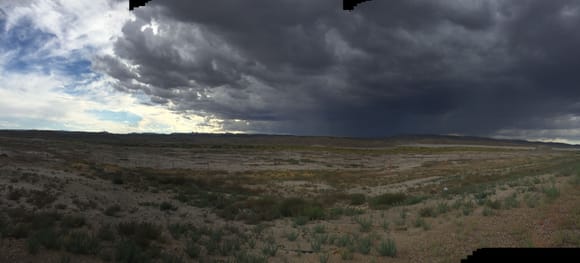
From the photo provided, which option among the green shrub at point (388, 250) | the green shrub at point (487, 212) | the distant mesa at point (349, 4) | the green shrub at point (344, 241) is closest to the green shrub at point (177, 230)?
the green shrub at point (344, 241)

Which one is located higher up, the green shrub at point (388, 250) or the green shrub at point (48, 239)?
the green shrub at point (48, 239)

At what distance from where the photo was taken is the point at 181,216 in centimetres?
1655

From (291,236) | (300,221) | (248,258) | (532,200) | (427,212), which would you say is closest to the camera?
(248,258)

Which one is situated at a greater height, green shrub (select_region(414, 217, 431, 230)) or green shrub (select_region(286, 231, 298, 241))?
green shrub (select_region(414, 217, 431, 230))

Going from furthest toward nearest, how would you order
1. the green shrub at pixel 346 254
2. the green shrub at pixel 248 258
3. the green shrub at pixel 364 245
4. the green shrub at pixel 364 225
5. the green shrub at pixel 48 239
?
the green shrub at pixel 364 225
the green shrub at pixel 364 245
the green shrub at pixel 346 254
the green shrub at pixel 248 258
the green shrub at pixel 48 239

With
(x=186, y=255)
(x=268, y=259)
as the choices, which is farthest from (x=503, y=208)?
(x=186, y=255)

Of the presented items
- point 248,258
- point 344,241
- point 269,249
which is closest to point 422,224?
point 344,241

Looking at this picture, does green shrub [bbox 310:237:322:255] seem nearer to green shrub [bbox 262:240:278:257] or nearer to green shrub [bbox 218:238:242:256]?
green shrub [bbox 262:240:278:257]

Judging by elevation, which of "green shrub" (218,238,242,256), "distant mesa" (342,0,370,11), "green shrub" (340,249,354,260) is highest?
"distant mesa" (342,0,370,11)

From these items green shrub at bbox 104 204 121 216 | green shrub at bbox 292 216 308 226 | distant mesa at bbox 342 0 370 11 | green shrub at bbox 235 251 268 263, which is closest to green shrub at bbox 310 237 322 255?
green shrub at bbox 235 251 268 263

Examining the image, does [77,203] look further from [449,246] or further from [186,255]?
[449,246]

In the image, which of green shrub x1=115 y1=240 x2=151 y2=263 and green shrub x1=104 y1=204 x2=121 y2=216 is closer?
green shrub x1=115 y1=240 x2=151 y2=263

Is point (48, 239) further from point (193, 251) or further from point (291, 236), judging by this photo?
point (291, 236)

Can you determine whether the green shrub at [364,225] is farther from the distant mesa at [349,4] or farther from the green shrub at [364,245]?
the distant mesa at [349,4]
